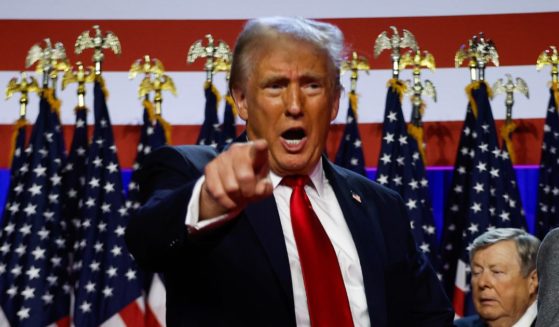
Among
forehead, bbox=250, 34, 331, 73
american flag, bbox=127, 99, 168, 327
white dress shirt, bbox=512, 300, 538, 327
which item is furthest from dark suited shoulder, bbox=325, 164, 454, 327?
american flag, bbox=127, 99, 168, 327

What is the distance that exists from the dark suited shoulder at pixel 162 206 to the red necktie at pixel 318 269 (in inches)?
8.3

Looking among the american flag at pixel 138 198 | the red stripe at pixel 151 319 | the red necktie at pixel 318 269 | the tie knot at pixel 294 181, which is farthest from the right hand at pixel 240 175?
the red stripe at pixel 151 319

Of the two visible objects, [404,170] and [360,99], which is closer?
[404,170]

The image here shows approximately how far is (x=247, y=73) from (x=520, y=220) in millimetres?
2572

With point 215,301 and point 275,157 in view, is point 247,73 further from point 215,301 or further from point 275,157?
point 215,301

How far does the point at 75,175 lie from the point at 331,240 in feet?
8.28

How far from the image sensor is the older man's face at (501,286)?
3.32 meters

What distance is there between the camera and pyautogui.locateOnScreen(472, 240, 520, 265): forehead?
335cm

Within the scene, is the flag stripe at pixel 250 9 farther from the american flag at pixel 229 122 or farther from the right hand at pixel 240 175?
the right hand at pixel 240 175

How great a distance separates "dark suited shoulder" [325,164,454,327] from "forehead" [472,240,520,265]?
5.43 ft

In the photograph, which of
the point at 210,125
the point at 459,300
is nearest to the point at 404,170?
the point at 459,300

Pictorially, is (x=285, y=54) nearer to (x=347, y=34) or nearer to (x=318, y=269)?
(x=318, y=269)

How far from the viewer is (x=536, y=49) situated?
4281mm

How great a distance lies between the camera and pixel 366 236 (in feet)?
5.45
